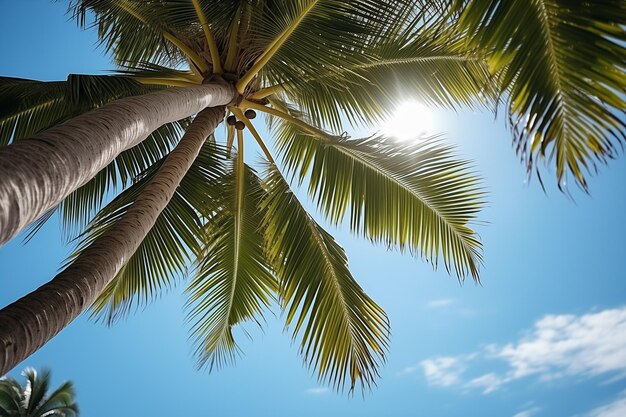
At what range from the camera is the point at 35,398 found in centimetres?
2155

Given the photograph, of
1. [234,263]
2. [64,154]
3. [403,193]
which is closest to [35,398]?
[234,263]

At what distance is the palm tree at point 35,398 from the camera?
21.3 meters

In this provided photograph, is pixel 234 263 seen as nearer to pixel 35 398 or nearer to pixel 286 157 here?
pixel 286 157

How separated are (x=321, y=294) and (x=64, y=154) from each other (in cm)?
A: 376

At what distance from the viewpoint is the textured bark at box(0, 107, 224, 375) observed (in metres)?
2.49

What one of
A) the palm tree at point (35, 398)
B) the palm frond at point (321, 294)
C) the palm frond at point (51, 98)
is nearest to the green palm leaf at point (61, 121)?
the palm frond at point (51, 98)

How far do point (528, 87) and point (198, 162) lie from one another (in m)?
4.33

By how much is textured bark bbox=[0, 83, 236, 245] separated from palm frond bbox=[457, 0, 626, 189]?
2.27 m

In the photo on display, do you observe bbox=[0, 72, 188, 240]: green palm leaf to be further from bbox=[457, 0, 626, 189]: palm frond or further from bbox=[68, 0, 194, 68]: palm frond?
bbox=[457, 0, 626, 189]: palm frond

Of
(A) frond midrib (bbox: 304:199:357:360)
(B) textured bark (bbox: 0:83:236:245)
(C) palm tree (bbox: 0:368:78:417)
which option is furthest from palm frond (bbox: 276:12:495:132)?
(C) palm tree (bbox: 0:368:78:417)

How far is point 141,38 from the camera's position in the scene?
625 cm

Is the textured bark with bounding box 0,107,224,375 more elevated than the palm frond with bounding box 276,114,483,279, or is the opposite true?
the palm frond with bounding box 276,114,483,279

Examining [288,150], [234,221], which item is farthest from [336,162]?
[234,221]

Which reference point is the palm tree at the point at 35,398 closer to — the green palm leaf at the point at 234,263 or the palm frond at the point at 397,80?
the green palm leaf at the point at 234,263
